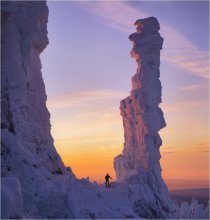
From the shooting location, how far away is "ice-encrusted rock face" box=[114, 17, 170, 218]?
50.4 m

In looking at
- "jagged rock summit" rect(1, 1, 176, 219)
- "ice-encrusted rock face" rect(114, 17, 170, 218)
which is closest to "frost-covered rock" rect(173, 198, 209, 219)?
"ice-encrusted rock face" rect(114, 17, 170, 218)

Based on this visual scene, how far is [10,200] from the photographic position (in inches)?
798

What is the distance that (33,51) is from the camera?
3819 cm

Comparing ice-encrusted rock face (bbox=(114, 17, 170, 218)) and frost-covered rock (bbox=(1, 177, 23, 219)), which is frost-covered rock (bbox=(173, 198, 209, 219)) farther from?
frost-covered rock (bbox=(1, 177, 23, 219))

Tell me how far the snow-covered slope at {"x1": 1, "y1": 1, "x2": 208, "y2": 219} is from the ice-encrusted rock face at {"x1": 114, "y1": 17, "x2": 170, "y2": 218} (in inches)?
123

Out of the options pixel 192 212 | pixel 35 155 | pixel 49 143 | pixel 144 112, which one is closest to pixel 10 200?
pixel 35 155

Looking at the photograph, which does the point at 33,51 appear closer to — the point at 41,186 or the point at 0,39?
the point at 0,39

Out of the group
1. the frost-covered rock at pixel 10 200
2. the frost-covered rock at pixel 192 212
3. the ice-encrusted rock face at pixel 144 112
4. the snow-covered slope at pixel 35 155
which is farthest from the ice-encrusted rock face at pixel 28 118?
the frost-covered rock at pixel 192 212

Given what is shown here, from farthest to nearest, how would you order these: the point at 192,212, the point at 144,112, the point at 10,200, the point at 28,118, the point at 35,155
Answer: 1. the point at 192,212
2. the point at 144,112
3. the point at 28,118
4. the point at 35,155
5. the point at 10,200

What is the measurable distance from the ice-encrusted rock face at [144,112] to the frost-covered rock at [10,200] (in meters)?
28.3

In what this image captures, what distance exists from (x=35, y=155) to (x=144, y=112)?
20.2 meters

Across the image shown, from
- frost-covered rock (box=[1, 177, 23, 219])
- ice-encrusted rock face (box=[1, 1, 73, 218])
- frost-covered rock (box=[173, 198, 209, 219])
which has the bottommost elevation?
frost-covered rock (box=[173, 198, 209, 219])

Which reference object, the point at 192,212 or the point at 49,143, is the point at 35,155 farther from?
the point at 192,212

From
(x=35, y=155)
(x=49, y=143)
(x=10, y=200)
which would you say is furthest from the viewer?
(x=49, y=143)
